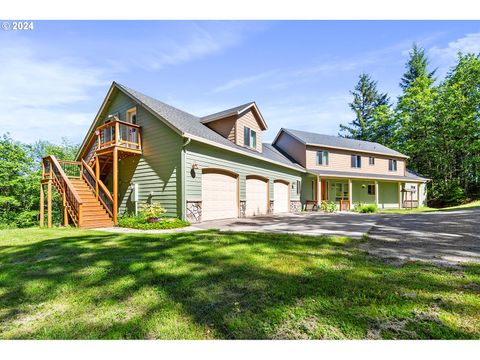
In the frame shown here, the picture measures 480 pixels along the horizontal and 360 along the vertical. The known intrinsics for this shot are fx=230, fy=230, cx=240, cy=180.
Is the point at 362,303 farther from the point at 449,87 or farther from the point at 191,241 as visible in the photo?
the point at 449,87

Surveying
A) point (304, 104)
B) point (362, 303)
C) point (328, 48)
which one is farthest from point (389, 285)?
point (304, 104)

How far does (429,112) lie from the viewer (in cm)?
2608

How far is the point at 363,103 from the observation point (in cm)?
3600

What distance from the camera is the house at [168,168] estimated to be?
905cm

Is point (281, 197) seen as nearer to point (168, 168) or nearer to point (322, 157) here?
point (322, 157)

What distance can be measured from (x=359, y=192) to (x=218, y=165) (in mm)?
16528

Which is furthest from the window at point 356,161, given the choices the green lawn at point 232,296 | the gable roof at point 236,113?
the green lawn at point 232,296

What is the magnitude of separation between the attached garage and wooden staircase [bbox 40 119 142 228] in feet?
27.4

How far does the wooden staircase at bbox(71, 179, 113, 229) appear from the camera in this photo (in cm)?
866

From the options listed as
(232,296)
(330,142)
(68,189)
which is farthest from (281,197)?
(232,296)

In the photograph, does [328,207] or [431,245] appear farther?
[328,207]

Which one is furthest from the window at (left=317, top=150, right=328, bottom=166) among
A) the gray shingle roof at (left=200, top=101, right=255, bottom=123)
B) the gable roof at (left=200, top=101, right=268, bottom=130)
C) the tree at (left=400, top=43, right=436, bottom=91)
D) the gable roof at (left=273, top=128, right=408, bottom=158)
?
the tree at (left=400, top=43, right=436, bottom=91)

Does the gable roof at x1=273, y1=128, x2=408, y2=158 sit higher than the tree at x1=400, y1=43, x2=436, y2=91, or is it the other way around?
the tree at x1=400, y1=43, x2=436, y2=91

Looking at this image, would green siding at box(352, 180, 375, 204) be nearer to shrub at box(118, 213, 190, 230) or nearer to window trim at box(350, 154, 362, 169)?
window trim at box(350, 154, 362, 169)
